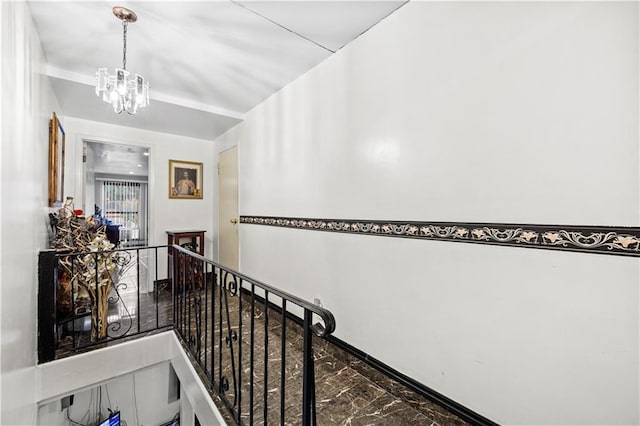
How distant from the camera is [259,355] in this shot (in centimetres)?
221

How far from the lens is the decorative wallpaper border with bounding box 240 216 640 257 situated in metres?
1.02

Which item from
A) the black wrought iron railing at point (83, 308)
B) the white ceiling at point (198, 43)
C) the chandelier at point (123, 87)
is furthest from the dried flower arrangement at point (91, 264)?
the white ceiling at point (198, 43)

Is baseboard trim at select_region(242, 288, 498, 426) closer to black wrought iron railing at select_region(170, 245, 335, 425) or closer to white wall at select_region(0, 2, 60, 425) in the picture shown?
black wrought iron railing at select_region(170, 245, 335, 425)

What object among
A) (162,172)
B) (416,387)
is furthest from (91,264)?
(416,387)

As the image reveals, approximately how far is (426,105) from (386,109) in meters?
0.30

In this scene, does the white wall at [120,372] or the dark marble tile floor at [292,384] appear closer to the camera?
the dark marble tile floor at [292,384]

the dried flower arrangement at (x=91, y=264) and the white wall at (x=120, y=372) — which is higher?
the dried flower arrangement at (x=91, y=264)

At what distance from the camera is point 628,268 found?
996 millimetres

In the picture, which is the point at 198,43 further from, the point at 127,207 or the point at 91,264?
the point at 127,207

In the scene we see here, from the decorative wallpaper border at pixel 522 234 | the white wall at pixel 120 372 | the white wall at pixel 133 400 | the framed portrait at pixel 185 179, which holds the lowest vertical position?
the white wall at pixel 133 400

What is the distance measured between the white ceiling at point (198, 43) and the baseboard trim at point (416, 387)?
2068 millimetres

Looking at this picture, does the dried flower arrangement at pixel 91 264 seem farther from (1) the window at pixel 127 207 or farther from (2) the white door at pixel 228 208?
(1) the window at pixel 127 207

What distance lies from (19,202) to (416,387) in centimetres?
257

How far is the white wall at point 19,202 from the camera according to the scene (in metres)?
1.30
